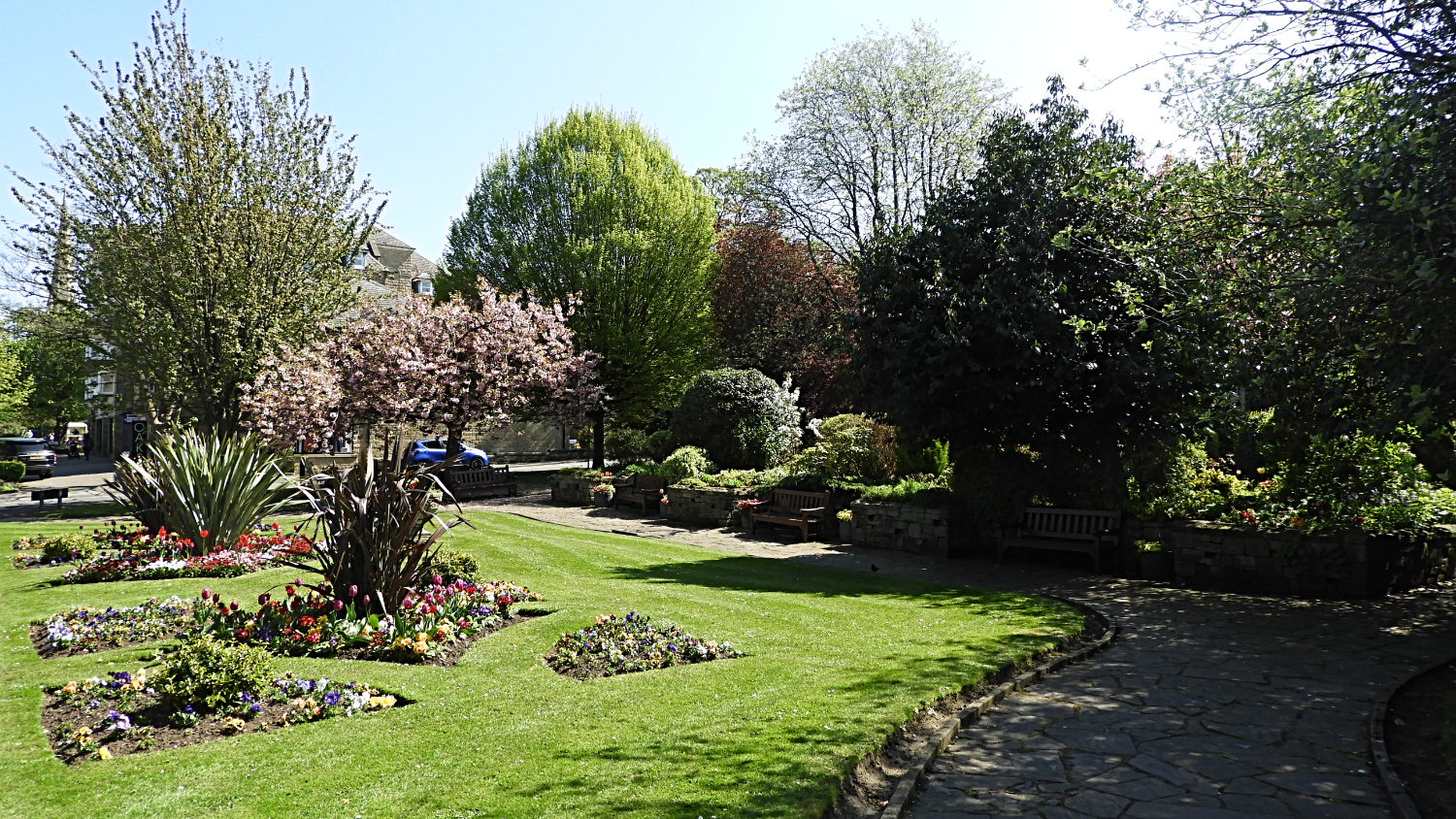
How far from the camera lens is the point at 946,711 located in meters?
5.86

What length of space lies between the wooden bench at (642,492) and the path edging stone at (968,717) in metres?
11.9

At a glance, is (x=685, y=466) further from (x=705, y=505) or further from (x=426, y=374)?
(x=426, y=374)

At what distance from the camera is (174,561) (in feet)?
33.9

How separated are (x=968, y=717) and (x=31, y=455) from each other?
127 feet

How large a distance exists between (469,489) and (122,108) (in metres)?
11.2

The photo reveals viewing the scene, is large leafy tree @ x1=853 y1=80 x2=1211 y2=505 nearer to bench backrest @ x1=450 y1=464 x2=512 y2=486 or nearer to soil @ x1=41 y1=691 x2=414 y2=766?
soil @ x1=41 y1=691 x2=414 y2=766

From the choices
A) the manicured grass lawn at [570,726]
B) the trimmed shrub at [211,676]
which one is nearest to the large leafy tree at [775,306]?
the manicured grass lawn at [570,726]

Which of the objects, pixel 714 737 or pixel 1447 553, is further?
pixel 1447 553

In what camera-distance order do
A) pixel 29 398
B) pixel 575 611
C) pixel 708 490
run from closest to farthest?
pixel 575 611, pixel 708 490, pixel 29 398

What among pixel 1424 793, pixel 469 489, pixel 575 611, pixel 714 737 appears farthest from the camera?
pixel 469 489

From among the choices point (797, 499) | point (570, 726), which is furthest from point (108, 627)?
point (797, 499)

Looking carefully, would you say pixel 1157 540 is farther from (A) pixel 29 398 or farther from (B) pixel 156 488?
(A) pixel 29 398

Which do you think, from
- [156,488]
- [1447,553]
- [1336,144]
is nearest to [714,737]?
[1336,144]

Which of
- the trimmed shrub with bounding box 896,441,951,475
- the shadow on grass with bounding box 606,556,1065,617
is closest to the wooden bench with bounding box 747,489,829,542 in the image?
the trimmed shrub with bounding box 896,441,951,475
